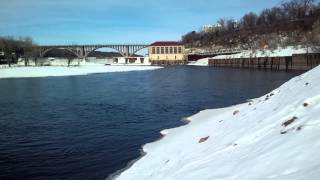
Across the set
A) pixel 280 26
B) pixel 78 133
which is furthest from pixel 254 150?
pixel 280 26

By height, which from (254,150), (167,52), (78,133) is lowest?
(78,133)

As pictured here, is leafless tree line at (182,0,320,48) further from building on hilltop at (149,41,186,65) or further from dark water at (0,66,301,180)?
dark water at (0,66,301,180)

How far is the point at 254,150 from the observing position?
855cm

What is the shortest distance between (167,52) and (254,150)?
190901 mm

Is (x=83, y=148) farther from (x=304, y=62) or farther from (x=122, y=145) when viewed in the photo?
(x=304, y=62)

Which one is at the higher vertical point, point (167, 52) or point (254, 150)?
point (167, 52)

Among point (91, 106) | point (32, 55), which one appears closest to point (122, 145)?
point (91, 106)

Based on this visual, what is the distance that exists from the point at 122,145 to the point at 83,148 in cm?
147

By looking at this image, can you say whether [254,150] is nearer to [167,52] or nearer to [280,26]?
[280,26]

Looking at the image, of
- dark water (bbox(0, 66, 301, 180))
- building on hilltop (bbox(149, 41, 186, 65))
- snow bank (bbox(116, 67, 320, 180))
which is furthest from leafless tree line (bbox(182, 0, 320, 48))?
snow bank (bbox(116, 67, 320, 180))

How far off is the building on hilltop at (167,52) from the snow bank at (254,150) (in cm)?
18361

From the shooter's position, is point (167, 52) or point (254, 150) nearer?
point (254, 150)

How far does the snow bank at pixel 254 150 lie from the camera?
6.91m

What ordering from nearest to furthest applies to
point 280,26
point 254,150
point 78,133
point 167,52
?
point 254,150
point 78,133
point 280,26
point 167,52
